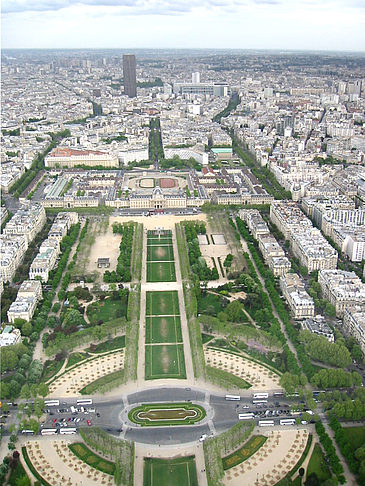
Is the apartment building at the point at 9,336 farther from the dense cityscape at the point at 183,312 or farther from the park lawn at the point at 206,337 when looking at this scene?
the park lawn at the point at 206,337

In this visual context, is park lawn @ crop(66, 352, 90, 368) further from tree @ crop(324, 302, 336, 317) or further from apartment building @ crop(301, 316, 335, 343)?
tree @ crop(324, 302, 336, 317)

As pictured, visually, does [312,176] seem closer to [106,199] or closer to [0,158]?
[106,199]

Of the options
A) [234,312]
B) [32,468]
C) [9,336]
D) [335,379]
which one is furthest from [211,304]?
[32,468]

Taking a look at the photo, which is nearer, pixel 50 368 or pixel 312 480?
pixel 312 480

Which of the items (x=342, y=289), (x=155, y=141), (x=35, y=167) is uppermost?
(x=155, y=141)

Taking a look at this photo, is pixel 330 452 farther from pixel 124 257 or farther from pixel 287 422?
pixel 124 257
